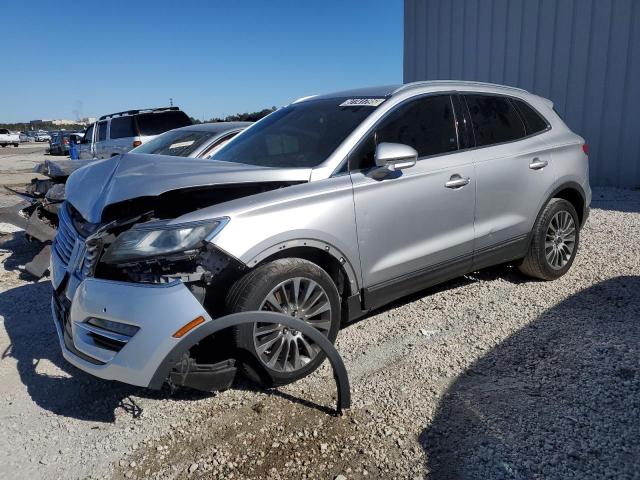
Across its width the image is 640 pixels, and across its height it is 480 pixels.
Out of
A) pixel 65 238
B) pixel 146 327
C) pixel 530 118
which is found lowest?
pixel 146 327

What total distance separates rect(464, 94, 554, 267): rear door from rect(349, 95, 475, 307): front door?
6.2 inches

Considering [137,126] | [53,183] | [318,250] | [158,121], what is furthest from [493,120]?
[137,126]

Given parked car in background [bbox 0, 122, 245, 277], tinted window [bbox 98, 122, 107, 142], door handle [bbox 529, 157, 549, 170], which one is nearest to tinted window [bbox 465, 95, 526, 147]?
door handle [bbox 529, 157, 549, 170]

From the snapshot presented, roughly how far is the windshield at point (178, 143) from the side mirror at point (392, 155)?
3839 millimetres

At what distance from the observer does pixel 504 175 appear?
414cm

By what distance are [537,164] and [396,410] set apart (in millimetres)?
2628

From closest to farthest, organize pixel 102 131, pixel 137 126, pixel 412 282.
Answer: pixel 412 282 → pixel 137 126 → pixel 102 131

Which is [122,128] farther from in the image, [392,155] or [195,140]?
[392,155]

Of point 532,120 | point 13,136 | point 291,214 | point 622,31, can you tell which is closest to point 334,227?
point 291,214

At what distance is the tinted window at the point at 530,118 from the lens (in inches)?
179

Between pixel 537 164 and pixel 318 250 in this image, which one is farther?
pixel 537 164

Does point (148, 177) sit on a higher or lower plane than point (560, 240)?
higher

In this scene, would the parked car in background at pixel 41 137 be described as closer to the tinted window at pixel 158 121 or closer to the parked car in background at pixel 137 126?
the parked car in background at pixel 137 126

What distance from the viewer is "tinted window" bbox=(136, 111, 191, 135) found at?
12.2 meters
